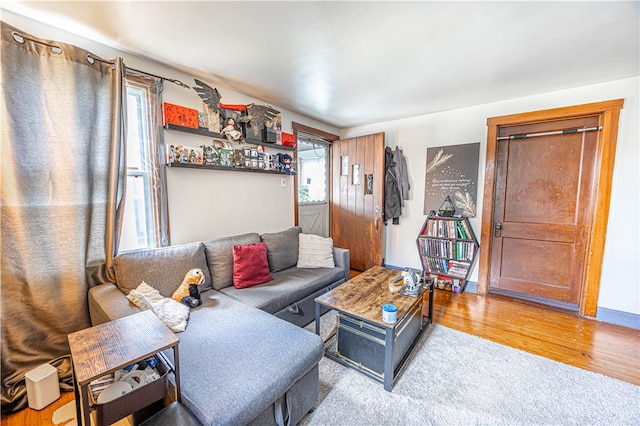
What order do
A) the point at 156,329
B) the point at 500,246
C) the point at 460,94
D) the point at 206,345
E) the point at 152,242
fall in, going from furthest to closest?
the point at 500,246 < the point at 460,94 < the point at 152,242 < the point at 206,345 < the point at 156,329

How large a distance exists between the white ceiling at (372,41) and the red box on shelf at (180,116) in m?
0.35

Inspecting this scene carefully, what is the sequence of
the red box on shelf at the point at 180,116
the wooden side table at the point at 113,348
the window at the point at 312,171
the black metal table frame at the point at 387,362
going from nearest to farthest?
the wooden side table at the point at 113,348 < the black metal table frame at the point at 387,362 < the red box on shelf at the point at 180,116 < the window at the point at 312,171

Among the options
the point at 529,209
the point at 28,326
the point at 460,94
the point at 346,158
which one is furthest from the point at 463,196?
the point at 28,326

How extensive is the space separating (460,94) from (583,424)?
2.82 m

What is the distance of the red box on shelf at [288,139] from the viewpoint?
318cm

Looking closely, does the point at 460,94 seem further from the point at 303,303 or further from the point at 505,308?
the point at 303,303

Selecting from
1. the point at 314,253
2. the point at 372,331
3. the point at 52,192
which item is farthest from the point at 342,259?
the point at 52,192

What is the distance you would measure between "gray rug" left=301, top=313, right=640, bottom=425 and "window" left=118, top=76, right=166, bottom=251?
1.82 metres

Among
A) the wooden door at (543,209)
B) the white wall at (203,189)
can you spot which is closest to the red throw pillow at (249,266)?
the white wall at (203,189)

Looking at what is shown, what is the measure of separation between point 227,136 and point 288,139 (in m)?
0.88

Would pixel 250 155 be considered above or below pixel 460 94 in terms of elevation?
below

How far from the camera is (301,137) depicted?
3721mm

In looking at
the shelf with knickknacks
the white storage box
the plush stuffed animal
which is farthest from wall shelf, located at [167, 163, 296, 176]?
the white storage box

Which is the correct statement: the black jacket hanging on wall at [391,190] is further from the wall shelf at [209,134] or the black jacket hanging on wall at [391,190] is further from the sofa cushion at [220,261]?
the sofa cushion at [220,261]
